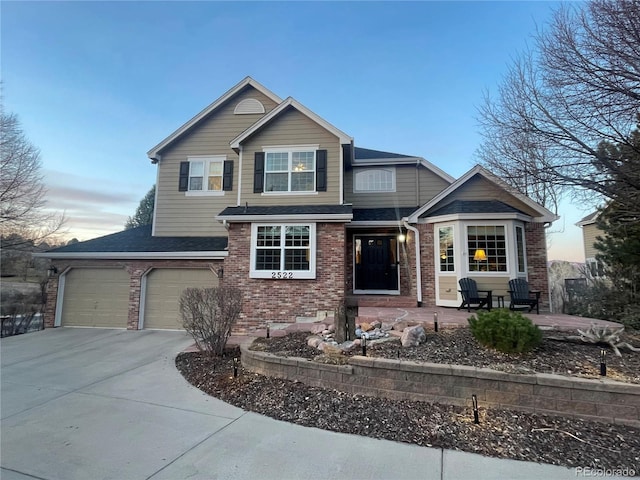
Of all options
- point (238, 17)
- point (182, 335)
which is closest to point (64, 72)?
point (238, 17)

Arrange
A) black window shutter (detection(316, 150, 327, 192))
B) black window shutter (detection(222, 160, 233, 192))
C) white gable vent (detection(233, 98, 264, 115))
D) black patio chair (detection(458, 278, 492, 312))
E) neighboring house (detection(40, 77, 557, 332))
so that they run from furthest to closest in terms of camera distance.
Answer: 1. white gable vent (detection(233, 98, 264, 115))
2. black window shutter (detection(222, 160, 233, 192))
3. black window shutter (detection(316, 150, 327, 192))
4. neighboring house (detection(40, 77, 557, 332))
5. black patio chair (detection(458, 278, 492, 312))

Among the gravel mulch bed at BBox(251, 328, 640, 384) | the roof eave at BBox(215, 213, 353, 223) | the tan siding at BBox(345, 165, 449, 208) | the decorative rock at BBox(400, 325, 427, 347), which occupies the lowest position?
the gravel mulch bed at BBox(251, 328, 640, 384)

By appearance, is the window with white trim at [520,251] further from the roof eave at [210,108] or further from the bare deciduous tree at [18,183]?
the bare deciduous tree at [18,183]

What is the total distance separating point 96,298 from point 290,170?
26.9 feet

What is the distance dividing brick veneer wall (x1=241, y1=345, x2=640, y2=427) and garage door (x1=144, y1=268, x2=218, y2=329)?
667 centimetres

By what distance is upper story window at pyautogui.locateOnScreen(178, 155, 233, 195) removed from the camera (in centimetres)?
1182

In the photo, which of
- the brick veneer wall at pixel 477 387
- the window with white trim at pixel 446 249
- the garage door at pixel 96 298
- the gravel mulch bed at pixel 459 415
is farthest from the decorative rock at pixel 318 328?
the garage door at pixel 96 298

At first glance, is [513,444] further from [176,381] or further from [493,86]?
[493,86]

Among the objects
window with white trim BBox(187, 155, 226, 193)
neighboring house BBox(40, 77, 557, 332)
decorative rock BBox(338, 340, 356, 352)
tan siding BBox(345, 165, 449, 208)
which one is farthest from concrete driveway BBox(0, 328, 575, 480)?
tan siding BBox(345, 165, 449, 208)

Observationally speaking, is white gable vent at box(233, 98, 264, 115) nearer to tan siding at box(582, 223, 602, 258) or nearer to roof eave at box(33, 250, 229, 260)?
roof eave at box(33, 250, 229, 260)

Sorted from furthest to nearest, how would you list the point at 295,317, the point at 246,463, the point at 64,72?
the point at 64,72 → the point at 295,317 → the point at 246,463

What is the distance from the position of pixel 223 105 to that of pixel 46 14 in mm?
6027

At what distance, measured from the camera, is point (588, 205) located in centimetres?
743

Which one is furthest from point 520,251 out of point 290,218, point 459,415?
point 459,415
